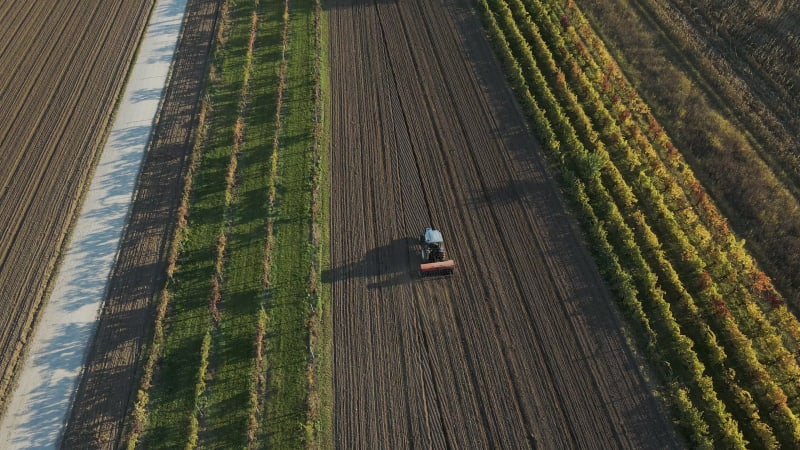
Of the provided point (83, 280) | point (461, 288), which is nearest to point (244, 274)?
point (83, 280)

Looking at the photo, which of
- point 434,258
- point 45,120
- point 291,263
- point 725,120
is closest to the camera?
point 434,258

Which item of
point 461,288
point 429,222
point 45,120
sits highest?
point 45,120

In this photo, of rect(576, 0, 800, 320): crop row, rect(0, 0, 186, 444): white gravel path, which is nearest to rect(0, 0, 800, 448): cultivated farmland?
rect(576, 0, 800, 320): crop row

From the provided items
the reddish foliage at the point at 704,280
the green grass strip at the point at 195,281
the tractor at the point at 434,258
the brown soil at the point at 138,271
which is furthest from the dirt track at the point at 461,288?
the brown soil at the point at 138,271

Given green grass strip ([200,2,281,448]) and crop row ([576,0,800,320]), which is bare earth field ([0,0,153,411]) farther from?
crop row ([576,0,800,320])

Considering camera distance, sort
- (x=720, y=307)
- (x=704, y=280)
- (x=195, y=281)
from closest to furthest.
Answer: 1. (x=720, y=307)
2. (x=704, y=280)
3. (x=195, y=281)

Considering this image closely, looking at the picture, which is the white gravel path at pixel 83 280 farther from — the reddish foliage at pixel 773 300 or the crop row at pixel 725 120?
the reddish foliage at pixel 773 300

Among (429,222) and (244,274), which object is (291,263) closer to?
A: (244,274)
